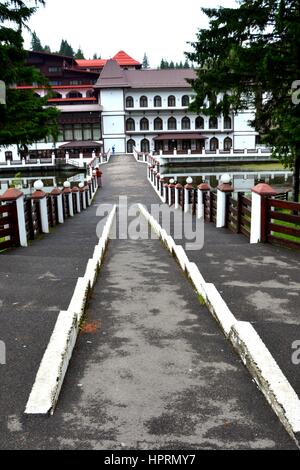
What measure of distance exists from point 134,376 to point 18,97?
46.8ft

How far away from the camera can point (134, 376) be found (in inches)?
157

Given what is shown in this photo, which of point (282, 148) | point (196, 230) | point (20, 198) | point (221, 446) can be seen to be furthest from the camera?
point (282, 148)

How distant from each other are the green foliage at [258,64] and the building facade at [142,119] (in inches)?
1849

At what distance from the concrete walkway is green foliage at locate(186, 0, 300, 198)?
9824mm

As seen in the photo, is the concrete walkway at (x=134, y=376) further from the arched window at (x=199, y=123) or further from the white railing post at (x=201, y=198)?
the arched window at (x=199, y=123)

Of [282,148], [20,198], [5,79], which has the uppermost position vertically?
[5,79]

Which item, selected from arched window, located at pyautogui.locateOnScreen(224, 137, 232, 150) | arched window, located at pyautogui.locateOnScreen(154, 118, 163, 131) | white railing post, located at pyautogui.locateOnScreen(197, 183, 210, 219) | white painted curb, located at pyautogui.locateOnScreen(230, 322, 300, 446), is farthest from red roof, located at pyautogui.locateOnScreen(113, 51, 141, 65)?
white painted curb, located at pyautogui.locateOnScreen(230, 322, 300, 446)

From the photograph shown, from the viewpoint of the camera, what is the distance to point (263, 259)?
8609mm

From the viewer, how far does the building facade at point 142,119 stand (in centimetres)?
6619

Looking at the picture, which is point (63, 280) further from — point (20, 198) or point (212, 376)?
point (20, 198)

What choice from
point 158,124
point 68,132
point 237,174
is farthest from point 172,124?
point 237,174

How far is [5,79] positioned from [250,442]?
15.0 metres

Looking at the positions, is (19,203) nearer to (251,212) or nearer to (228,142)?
(251,212)

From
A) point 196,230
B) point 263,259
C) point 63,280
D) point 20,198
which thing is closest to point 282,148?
point 196,230
